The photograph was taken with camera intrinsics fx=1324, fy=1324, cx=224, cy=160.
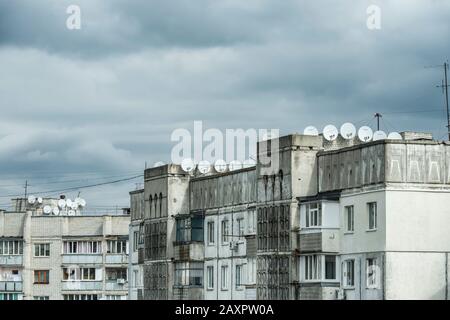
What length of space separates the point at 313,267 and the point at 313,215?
3016 millimetres

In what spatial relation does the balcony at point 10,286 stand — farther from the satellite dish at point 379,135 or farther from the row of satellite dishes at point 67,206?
the satellite dish at point 379,135

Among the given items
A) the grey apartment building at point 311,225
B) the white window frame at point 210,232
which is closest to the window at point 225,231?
the grey apartment building at point 311,225

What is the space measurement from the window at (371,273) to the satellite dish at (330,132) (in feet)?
33.6

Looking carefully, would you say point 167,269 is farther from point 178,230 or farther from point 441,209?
point 441,209

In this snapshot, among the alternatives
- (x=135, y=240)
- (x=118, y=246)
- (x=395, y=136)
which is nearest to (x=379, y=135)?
(x=395, y=136)

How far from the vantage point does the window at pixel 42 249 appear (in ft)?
440

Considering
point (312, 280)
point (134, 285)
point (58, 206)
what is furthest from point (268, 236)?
point (58, 206)

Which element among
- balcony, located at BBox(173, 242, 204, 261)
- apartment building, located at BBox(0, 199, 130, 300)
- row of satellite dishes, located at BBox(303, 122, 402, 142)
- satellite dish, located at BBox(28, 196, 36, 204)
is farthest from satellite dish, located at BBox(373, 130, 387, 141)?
satellite dish, located at BBox(28, 196, 36, 204)

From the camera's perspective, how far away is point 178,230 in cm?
9544

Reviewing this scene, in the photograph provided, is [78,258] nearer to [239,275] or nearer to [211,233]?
[211,233]

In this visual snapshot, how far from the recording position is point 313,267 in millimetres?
76562

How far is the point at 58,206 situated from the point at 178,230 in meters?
47.3

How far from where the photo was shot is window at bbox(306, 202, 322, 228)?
250 ft
